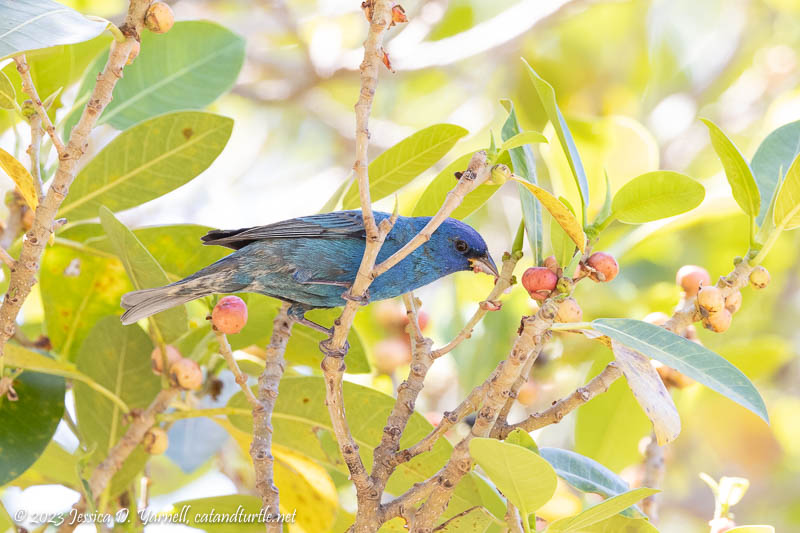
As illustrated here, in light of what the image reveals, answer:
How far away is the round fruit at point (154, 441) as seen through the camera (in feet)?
10.5

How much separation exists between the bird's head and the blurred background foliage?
47 cm

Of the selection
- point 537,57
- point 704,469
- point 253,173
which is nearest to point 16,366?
point 537,57

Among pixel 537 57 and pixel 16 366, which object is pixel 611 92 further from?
pixel 16 366

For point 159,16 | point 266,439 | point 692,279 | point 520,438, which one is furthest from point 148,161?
point 692,279

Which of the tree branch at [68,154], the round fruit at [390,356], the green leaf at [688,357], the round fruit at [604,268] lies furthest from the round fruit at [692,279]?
the tree branch at [68,154]

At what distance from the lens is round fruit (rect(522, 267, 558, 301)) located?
264cm

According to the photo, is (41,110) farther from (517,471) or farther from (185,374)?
(517,471)

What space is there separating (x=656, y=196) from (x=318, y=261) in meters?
1.59

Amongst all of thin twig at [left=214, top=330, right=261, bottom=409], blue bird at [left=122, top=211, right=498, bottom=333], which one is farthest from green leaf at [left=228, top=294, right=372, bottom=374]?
thin twig at [left=214, top=330, right=261, bottom=409]

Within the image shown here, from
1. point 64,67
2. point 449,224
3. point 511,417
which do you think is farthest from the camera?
point 511,417

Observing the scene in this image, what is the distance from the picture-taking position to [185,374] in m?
3.05

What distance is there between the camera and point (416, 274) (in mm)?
3666

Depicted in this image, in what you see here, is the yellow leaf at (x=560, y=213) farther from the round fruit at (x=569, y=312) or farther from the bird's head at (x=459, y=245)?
the bird's head at (x=459, y=245)

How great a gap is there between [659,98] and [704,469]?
3459 mm
